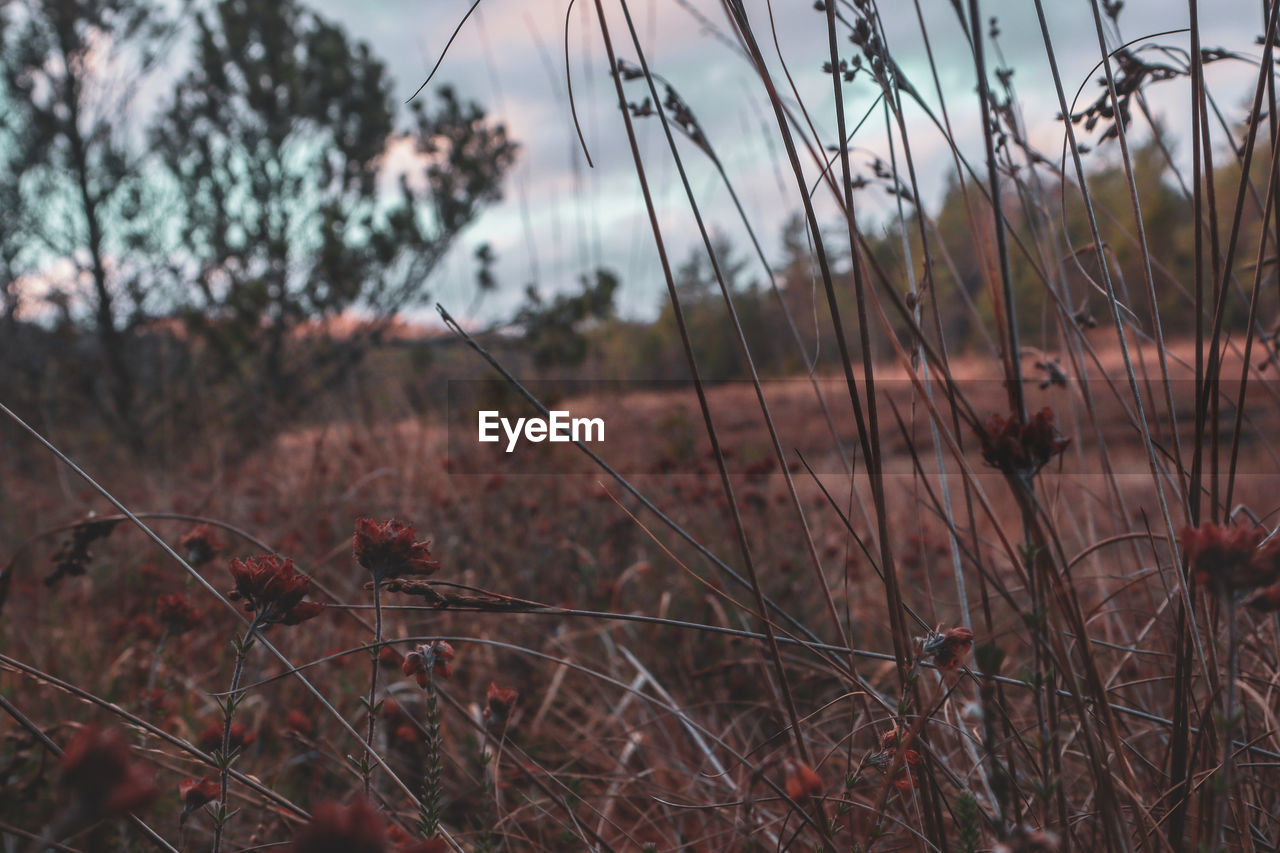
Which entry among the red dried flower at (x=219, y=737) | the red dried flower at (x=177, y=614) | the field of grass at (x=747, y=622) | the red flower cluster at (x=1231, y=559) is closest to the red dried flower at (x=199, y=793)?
the field of grass at (x=747, y=622)

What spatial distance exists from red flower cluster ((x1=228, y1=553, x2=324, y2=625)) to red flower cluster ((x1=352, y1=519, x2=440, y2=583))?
0.05 metres

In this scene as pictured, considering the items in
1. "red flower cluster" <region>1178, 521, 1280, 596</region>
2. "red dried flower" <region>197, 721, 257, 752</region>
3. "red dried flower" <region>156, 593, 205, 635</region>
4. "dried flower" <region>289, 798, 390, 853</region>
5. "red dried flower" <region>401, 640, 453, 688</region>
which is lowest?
"red dried flower" <region>197, 721, 257, 752</region>

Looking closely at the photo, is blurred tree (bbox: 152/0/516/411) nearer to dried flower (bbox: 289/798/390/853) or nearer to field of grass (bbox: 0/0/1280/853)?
field of grass (bbox: 0/0/1280/853)

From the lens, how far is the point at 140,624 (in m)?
1.43

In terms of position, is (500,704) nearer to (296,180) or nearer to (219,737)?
(219,737)

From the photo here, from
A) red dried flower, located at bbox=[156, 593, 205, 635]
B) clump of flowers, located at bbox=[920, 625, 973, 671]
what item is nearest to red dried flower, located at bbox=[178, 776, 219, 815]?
red dried flower, located at bbox=[156, 593, 205, 635]

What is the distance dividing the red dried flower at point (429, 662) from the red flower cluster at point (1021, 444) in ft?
1.39

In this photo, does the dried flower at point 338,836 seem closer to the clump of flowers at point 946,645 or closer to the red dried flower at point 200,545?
the clump of flowers at point 946,645

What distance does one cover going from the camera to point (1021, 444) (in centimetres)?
46

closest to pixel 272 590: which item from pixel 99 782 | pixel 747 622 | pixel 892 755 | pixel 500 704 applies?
pixel 500 704

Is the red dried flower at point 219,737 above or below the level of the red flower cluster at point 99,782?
below

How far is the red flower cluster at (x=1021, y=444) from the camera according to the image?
0.46 m

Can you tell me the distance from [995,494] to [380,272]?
345 centimetres

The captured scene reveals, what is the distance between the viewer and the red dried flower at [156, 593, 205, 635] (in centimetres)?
102
